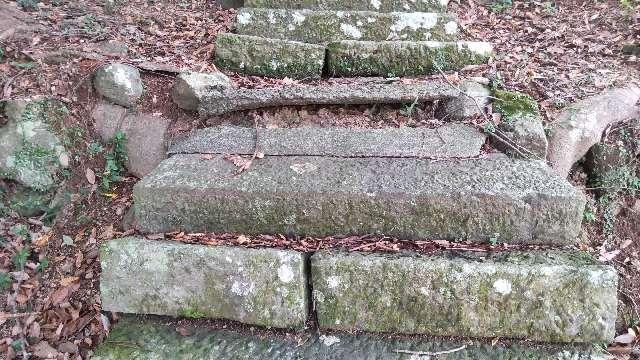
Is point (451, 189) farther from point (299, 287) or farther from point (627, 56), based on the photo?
point (627, 56)

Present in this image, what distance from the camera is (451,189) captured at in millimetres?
2367

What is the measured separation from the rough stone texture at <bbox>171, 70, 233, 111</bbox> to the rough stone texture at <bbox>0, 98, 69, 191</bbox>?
0.78m

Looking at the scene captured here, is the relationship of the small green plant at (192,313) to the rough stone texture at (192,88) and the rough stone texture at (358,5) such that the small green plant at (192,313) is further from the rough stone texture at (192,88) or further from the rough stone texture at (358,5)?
the rough stone texture at (358,5)

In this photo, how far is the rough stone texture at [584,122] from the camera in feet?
9.31

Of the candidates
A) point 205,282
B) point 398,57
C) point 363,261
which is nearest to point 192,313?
point 205,282

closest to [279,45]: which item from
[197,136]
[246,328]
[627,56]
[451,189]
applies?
[197,136]

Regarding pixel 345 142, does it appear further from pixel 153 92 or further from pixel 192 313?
pixel 153 92

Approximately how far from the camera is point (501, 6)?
450cm

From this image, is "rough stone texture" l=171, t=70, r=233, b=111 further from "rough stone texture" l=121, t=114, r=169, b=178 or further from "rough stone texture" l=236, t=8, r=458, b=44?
"rough stone texture" l=236, t=8, r=458, b=44

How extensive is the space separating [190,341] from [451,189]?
1.42 metres

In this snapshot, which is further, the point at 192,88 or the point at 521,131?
the point at 192,88

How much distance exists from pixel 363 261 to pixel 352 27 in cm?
219

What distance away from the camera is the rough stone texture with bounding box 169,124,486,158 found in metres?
2.69

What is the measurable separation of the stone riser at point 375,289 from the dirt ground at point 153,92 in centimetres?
17
